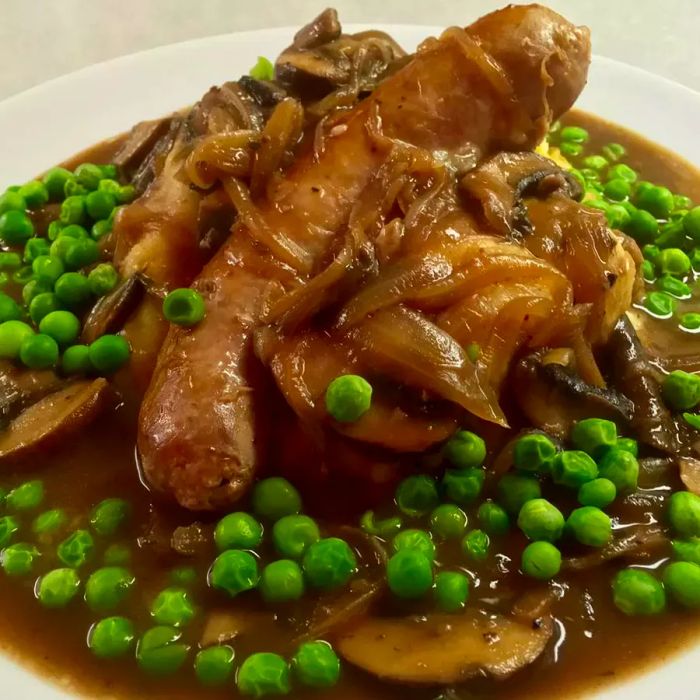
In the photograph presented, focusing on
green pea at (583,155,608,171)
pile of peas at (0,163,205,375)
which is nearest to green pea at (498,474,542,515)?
pile of peas at (0,163,205,375)

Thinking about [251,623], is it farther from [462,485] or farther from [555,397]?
[555,397]

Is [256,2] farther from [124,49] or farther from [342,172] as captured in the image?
[342,172]

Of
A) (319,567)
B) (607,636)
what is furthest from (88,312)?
(607,636)

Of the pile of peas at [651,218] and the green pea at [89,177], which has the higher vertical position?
the pile of peas at [651,218]

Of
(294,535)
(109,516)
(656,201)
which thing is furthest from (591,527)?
(656,201)

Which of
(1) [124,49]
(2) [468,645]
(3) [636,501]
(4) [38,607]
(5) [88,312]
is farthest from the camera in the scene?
(1) [124,49]

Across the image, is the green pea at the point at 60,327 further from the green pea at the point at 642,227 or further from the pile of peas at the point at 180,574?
the green pea at the point at 642,227

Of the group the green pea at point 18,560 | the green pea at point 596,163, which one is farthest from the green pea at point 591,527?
the green pea at point 596,163
